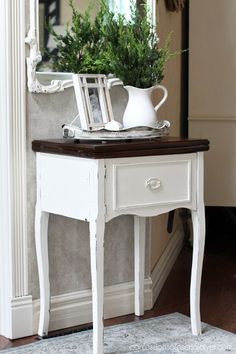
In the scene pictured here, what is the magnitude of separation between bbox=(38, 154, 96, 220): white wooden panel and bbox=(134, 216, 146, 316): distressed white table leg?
49cm

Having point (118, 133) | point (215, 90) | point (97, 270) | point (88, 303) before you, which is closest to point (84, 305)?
point (88, 303)

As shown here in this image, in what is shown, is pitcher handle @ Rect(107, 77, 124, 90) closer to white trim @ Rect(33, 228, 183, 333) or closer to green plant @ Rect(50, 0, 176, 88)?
green plant @ Rect(50, 0, 176, 88)

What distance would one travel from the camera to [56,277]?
260 centimetres

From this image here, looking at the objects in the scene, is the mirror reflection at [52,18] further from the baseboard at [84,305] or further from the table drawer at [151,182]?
the baseboard at [84,305]

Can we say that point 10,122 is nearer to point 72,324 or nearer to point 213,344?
point 72,324

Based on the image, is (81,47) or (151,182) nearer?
(151,182)

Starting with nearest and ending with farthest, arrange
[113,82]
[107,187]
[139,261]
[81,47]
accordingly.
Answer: [107,187] → [81,47] → [113,82] → [139,261]

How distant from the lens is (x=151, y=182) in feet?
7.51

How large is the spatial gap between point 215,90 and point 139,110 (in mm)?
1282

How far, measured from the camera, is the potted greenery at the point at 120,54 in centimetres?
245

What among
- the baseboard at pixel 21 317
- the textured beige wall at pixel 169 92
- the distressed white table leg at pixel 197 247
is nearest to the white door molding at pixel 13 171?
the baseboard at pixel 21 317

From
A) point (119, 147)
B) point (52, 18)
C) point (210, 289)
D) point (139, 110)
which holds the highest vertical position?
point (52, 18)

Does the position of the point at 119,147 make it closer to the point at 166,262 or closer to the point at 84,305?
the point at 84,305

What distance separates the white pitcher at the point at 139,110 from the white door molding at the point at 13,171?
40 centimetres
